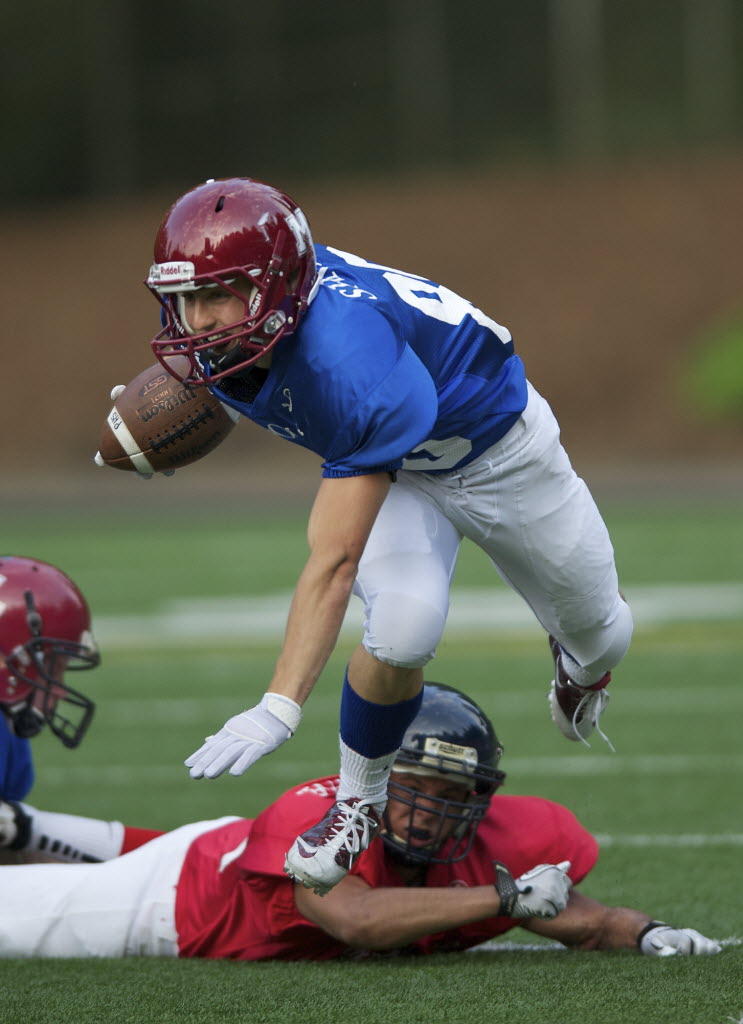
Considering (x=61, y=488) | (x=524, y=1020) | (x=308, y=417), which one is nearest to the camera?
(x=524, y=1020)

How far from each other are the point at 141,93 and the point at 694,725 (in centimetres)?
1860

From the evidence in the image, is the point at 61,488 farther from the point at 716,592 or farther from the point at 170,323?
the point at 170,323

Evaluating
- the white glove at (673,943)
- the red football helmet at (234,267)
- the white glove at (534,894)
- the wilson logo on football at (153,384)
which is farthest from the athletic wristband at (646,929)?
the wilson logo on football at (153,384)

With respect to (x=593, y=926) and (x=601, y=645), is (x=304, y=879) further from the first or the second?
A: (x=601, y=645)

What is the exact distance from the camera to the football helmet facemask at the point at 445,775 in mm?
3482

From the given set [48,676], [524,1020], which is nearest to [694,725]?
[48,676]

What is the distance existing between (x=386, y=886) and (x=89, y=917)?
0.72m

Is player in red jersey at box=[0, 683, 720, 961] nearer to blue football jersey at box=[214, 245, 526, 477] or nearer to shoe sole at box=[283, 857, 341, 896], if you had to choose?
shoe sole at box=[283, 857, 341, 896]

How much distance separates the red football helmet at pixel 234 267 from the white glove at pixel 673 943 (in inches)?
61.5

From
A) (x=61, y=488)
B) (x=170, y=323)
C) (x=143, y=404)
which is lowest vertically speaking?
(x=61, y=488)

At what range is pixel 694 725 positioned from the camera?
6.76 m

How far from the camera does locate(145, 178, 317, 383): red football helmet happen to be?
3.10m

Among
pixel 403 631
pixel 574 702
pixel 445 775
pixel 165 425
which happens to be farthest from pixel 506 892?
pixel 165 425

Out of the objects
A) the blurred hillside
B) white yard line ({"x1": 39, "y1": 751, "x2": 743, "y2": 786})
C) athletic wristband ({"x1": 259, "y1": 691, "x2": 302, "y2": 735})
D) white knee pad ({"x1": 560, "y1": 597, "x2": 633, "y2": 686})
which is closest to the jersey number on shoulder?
white knee pad ({"x1": 560, "y1": 597, "x2": 633, "y2": 686})
